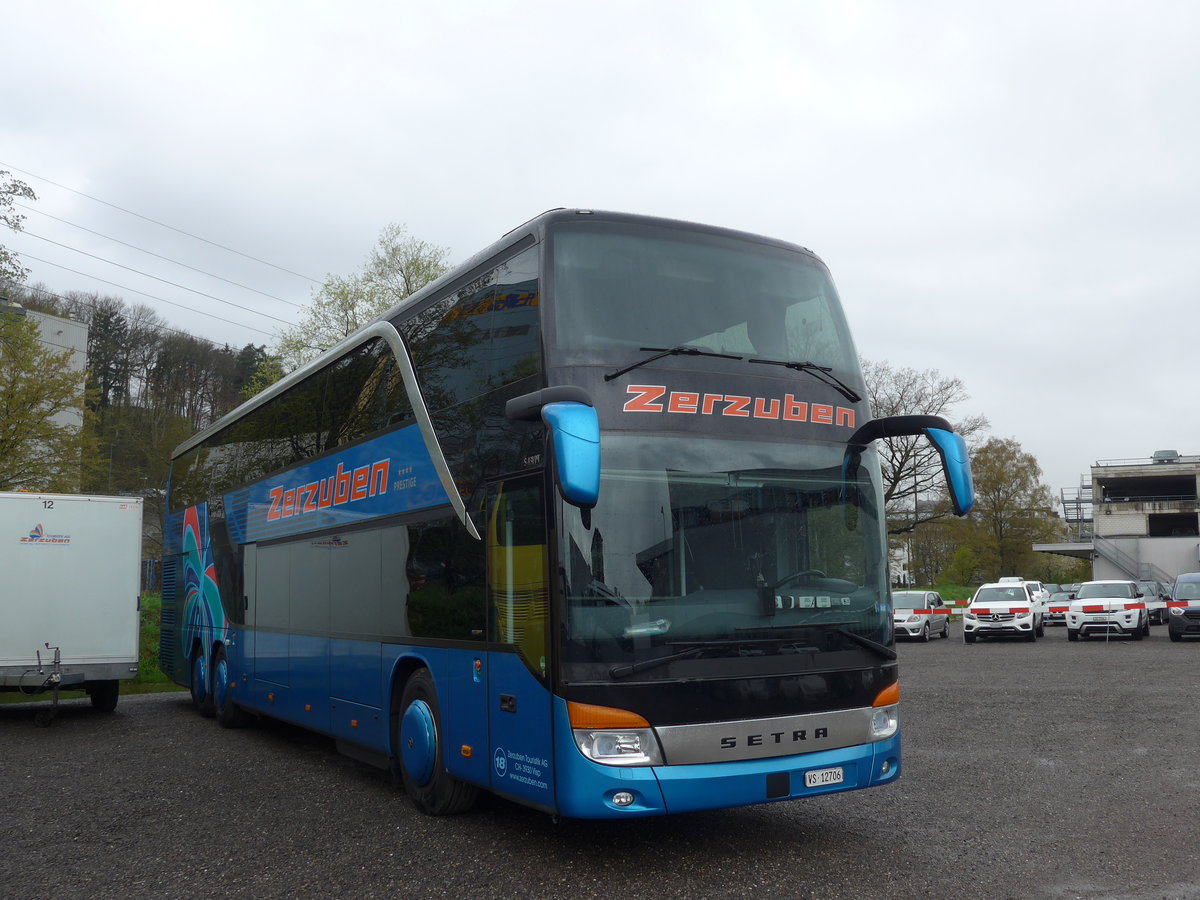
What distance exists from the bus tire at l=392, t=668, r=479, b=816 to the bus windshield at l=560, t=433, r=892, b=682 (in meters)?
2.17

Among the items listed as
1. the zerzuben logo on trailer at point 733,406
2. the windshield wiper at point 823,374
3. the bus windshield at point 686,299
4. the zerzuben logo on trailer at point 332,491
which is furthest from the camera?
the zerzuben logo on trailer at point 332,491

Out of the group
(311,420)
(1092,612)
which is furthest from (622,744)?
(1092,612)

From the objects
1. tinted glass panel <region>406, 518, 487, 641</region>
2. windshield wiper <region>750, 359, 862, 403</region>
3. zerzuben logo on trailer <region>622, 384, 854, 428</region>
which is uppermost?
windshield wiper <region>750, 359, 862, 403</region>

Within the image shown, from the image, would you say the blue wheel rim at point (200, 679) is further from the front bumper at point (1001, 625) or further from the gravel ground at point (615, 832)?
the front bumper at point (1001, 625)

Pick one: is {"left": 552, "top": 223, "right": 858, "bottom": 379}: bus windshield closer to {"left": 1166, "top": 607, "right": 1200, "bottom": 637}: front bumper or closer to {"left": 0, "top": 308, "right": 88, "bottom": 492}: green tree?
A: {"left": 0, "top": 308, "right": 88, "bottom": 492}: green tree

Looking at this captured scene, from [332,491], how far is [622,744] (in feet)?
16.3

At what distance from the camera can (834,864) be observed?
6.41 metres

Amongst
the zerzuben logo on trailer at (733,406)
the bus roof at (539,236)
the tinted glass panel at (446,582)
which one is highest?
the bus roof at (539,236)

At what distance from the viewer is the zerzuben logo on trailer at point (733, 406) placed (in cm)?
641

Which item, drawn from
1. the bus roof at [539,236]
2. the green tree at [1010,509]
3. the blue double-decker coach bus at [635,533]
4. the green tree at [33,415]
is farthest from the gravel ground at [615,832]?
the green tree at [1010,509]

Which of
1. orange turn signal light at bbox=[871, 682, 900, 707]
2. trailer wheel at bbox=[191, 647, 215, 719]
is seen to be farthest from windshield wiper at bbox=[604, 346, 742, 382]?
trailer wheel at bbox=[191, 647, 215, 719]

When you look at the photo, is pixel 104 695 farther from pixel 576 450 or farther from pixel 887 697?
pixel 576 450

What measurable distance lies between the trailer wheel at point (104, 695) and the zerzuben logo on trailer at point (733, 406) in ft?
39.9

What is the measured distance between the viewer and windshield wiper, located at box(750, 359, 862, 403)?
693 cm
